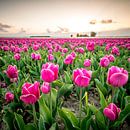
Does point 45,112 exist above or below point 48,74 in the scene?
below

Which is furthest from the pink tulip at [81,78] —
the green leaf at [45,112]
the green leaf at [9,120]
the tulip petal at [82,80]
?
the green leaf at [9,120]

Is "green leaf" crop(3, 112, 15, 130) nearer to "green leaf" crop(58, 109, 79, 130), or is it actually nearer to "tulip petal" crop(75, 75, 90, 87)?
"green leaf" crop(58, 109, 79, 130)

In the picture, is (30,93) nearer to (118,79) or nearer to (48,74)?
(48,74)

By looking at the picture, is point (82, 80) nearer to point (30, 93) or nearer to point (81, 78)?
point (81, 78)

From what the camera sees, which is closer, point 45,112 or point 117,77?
point 117,77

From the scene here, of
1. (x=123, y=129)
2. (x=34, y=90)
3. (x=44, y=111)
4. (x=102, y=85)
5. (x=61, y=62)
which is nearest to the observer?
(x=34, y=90)

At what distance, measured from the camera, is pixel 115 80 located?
104 cm

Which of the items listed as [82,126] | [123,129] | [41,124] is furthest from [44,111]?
[123,129]

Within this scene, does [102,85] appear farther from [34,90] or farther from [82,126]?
[34,90]

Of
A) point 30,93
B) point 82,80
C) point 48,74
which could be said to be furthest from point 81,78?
point 30,93

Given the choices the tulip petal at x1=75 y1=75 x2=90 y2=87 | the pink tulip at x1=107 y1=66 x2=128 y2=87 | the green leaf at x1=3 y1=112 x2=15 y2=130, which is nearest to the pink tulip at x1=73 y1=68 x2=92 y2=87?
the tulip petal at x1=75 y1=75 x2=90 y2=87

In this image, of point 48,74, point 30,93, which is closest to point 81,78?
point 48,74

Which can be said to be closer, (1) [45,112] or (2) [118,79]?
(2) [118,79]

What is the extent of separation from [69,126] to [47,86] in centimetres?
29
